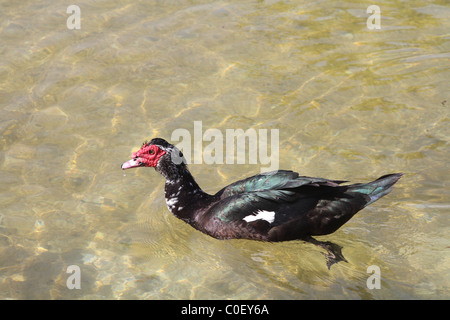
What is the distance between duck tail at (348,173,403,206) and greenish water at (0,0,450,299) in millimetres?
422

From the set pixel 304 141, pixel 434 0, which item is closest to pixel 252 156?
pixel 304 141

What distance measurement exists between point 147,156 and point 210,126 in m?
1.60

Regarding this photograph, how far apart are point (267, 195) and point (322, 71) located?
345 centimetres

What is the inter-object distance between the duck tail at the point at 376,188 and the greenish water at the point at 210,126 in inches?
16.6

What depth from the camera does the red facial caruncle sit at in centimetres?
650

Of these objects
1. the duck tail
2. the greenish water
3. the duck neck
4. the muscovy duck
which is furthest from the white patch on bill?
the duck tail

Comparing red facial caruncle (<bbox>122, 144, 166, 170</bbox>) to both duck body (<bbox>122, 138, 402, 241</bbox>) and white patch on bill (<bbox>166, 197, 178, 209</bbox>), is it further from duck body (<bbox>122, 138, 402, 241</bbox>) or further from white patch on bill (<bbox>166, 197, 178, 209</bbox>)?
duck body (<bbox>122, 138, 402, 241</bbox>)

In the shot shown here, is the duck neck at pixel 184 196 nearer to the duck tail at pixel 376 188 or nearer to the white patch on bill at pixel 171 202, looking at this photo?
the white patch on bill at pixel 171 202

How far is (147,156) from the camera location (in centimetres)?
653

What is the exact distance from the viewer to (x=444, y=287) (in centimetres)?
541

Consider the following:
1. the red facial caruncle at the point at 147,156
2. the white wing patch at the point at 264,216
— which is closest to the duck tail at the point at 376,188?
the white wing patch at the point at 264,216
